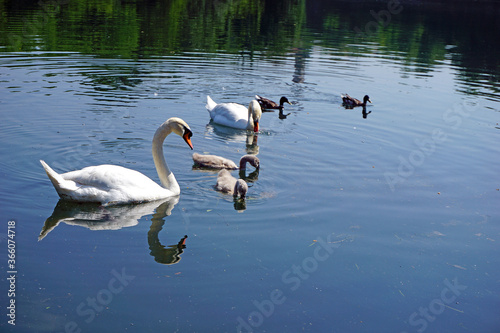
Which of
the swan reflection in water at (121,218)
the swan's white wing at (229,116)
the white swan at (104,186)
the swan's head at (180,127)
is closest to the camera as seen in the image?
the swan reflection in water at (121,218)

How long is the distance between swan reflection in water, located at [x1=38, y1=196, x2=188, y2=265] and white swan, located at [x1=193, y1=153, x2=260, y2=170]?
175 cm

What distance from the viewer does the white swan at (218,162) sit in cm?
1147

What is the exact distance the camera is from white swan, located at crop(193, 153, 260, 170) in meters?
11.5

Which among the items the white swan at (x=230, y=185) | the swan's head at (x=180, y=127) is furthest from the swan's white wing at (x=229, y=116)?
the swan's head at (x=180, y=127)

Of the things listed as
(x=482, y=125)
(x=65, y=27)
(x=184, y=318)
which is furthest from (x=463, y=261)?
(x=65, y=27)

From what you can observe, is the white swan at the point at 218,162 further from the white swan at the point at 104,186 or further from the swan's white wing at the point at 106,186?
the swan's white wing at the point at 106,186

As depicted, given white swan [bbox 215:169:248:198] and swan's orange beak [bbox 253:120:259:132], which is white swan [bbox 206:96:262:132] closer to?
swan's orange beak [bbox 253:120:259:132]

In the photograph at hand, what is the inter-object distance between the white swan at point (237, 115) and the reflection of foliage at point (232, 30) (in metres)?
10.2

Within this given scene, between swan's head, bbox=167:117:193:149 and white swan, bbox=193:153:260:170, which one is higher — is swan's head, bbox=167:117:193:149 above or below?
above

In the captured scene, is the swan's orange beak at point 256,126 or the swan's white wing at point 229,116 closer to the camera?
the swan's orange beak at point 256,126

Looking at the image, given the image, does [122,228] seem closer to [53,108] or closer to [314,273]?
[314,273]

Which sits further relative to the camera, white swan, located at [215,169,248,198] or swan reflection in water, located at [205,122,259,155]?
swan reflection in water, located at [205,122,259,155]

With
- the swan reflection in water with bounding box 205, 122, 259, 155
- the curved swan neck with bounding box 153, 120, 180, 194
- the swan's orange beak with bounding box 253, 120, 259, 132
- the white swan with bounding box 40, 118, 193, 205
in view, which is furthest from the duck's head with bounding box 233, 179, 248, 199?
the swan's orange beak with bounding box 253, 120, 259, 132

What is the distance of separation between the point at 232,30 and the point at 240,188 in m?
28.5
